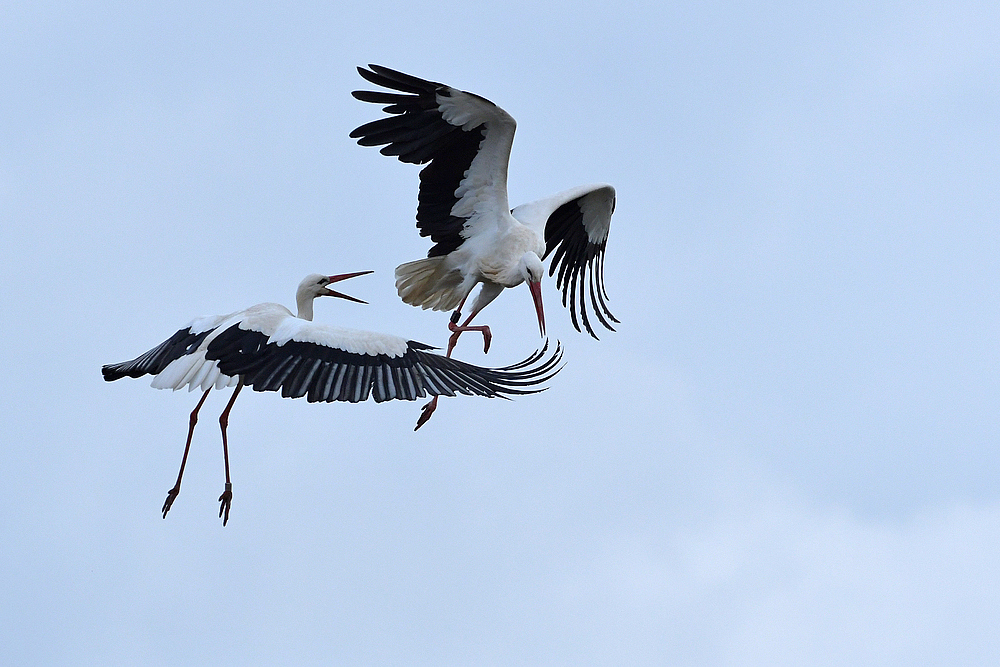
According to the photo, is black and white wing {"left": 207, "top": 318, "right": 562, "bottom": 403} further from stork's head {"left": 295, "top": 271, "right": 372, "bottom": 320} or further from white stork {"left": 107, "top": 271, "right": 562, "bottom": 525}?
stork's head {"left": 295, "top": 271, "right": 372, "bottom": 320}

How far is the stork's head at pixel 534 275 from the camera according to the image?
450 inches

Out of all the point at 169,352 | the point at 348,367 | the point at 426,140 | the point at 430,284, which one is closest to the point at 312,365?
the point at 348,367

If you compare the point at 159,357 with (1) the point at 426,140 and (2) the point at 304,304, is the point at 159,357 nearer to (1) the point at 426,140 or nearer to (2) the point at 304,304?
(2) the point at 304,304

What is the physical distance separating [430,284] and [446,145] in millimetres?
1834

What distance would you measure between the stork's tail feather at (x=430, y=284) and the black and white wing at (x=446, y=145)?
0.23 meters

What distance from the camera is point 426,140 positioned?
1098cm

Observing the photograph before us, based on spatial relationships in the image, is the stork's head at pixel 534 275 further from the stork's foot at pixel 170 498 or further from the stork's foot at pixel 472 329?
the stork's foot at pixel 170 498

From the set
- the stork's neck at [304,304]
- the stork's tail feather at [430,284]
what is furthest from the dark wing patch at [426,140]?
the stork's neck at [304,304]

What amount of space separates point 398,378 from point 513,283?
10.2 feet

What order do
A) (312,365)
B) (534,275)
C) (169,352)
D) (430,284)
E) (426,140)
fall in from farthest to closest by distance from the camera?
(430,284), (534,275), (426,140), (169,352), (312,365)

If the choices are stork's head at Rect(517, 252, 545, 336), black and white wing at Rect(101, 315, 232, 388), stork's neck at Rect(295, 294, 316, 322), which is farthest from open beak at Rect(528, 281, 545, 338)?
black and white wing at Rect(101, 315, 232, 388)

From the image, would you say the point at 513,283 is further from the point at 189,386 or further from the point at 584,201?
the point at 189,386

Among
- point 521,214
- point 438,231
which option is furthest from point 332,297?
point 521,214

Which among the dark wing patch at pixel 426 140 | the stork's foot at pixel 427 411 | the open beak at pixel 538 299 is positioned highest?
the dark wing patch at pixel 426 140
